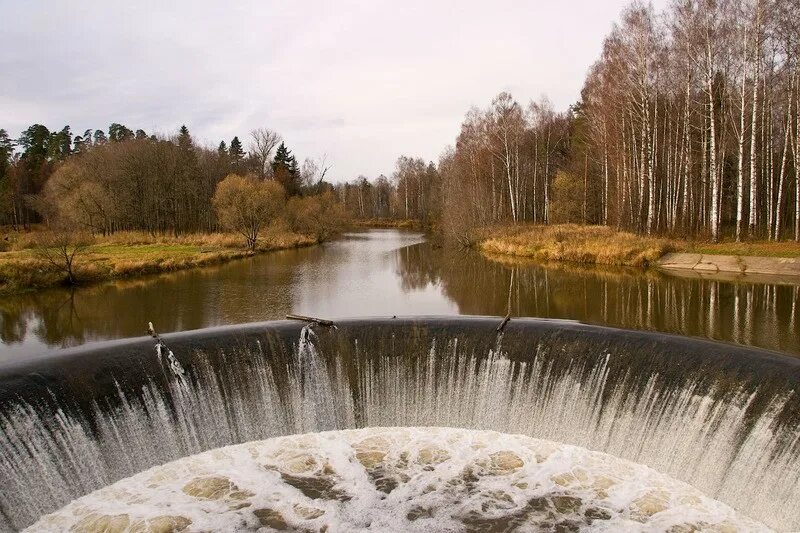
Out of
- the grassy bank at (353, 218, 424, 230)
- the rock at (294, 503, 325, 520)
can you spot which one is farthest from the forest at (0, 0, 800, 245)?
the rock at (294, 503, 325, 520)

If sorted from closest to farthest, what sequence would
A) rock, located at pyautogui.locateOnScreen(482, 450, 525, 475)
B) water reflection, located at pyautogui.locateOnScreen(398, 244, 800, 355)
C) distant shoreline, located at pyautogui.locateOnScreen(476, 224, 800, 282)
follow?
rock, located at pyautogui.locateOnScreen(482, 450, 525, 475) → water reflection, located at pyautogui.locateOnScreen(398, 244, 800, 355) → distant shoreline, located at pyautogui.locateOnScreen(476, 224, 800, 282)

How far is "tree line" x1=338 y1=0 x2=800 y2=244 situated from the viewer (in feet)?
69.5

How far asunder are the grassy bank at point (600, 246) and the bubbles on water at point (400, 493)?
15347 millimetres

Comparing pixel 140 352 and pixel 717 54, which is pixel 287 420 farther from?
pixel 717 54

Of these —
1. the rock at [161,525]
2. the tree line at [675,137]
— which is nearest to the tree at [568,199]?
the tree line at [675,137]

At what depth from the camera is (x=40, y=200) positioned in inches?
1812

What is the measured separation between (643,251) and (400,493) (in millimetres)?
18627

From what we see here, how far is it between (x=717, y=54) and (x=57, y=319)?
24.9m

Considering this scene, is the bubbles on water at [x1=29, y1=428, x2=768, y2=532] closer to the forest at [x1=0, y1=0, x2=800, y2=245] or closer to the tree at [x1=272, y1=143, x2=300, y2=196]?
the forest at [x1=0, y1=0, x2=800, y2=245]

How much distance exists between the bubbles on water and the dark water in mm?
5126

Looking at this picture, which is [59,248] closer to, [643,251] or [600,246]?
[600,246]

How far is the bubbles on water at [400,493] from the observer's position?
263 inches

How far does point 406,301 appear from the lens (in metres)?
17.1

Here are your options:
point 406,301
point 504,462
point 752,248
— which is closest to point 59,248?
point 406,301
